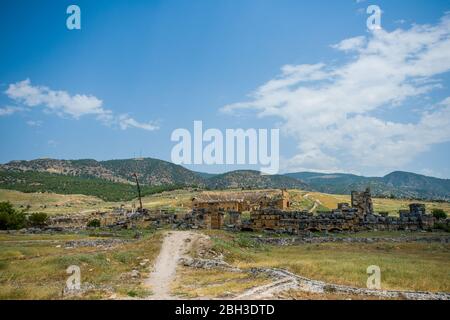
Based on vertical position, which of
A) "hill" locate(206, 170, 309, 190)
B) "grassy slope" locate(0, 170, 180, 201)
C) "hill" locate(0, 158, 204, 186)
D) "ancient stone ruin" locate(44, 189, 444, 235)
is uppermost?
"hill" locate(0, 158, 204, 186)

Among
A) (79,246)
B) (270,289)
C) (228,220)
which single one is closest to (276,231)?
(228,220)

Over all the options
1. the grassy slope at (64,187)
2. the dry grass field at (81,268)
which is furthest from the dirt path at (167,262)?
the grassy slope at (64,187)

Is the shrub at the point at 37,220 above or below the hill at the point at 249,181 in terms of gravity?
below

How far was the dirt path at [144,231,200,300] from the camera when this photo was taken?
14919mm

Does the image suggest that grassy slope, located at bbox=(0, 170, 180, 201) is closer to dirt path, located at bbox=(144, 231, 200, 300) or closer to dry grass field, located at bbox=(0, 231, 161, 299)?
dirt path, located at bbox=(144, 231, 200, 300)

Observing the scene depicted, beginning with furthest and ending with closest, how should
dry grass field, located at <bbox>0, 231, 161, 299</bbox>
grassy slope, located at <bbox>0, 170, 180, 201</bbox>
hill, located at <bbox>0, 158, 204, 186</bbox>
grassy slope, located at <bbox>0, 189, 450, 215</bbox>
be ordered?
hill, located at <bbox>0, 158, 204, 186</bbox> → grassy slope, located at <bbox>0, 170, 180, 201</bbox> → grassy slope, located at <bbox>0, 189, 450, 215</bbox> → dry grass field, located at <bbox>0, 231, 161, 299</bbox>

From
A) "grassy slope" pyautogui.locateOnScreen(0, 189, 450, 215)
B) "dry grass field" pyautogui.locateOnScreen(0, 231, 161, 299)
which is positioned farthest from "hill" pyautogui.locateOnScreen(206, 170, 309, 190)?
"dry grass field" pyautogui.locateOnScreen(0, 231, 161, 299)

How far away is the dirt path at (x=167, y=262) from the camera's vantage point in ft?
48.9

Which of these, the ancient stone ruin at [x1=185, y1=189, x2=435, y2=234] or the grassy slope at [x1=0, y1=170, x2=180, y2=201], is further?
the grassy slope at [x1=0, y1=170, x2=180, y2=201]

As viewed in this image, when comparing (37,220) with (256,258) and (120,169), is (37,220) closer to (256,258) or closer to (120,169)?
(256,258)

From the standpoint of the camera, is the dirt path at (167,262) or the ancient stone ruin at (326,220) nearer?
the dirt path at (167,262)

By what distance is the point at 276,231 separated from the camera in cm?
3562

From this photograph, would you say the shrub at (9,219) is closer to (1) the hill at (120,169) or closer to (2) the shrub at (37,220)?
(2) the shrub at (37,220)
